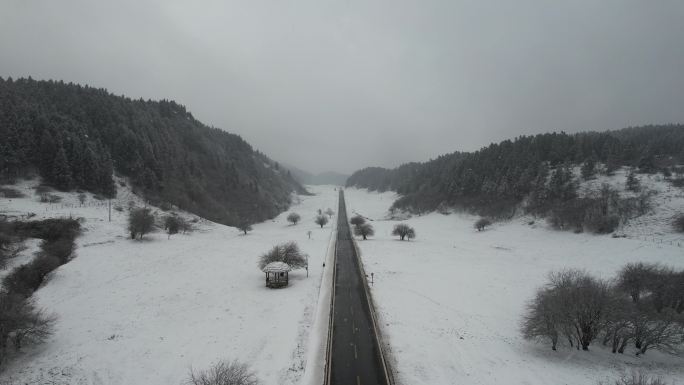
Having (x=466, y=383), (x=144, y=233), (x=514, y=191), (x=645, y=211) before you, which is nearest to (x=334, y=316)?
(x=466, y=383)

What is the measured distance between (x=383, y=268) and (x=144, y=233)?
145 ft

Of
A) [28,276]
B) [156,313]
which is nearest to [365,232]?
[156,313]

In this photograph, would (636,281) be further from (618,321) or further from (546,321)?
(546,321)

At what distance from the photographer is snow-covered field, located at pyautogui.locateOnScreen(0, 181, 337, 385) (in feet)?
73.5

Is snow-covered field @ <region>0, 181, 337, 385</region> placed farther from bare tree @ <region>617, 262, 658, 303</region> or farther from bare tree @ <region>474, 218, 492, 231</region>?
bare tree @ <region>474, 218, 492, 231</region>

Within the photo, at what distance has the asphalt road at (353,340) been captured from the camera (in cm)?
2214

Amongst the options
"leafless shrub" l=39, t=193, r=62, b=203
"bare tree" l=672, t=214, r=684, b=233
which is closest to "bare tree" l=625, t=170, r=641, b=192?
"bare tree" l=672, t=214, r=684, b=233

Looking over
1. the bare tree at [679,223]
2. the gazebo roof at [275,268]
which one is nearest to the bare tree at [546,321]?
the gazebo roof at [275,268]

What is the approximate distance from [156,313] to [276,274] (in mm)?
14383

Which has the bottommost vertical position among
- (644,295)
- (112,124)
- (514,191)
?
(644,295)

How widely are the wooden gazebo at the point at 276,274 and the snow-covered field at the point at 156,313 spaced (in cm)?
125

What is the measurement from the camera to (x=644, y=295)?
34719 mm

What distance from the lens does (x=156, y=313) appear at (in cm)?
3153

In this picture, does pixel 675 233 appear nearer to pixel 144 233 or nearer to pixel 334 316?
pixel 334 316
